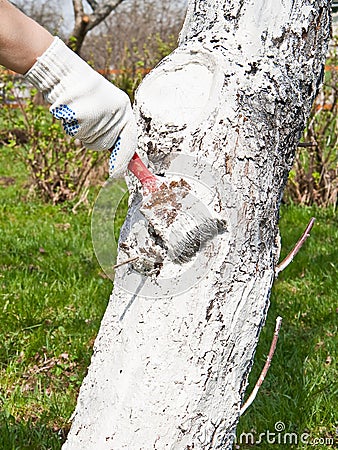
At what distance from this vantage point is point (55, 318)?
3234 mm

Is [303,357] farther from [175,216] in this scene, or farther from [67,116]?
[67,116]

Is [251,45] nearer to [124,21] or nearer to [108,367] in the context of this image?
Answer: [108,367]

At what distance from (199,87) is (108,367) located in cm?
75

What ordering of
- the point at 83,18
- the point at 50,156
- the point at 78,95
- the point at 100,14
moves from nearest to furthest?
the point at 78,95 → the point at 50,156 → the point at 83,18 → the point at 100,14

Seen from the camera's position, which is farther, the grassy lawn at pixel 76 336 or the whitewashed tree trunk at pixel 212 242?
the grassy lawn at pixel 76 336

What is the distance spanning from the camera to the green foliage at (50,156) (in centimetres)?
557

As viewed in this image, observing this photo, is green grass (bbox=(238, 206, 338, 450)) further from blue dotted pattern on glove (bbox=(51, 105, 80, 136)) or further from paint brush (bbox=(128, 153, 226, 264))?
blue dotted pattern on glove (bbox=(51, 105, 80, 136))

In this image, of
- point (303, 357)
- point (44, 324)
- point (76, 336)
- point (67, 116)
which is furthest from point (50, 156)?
point (67, 116)

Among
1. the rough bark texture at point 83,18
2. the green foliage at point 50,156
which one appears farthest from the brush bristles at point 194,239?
the rough bark texture at point 83,18

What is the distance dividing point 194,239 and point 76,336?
1659mm

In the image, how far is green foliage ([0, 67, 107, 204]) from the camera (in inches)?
219

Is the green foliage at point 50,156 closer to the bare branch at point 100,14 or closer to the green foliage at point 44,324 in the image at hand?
the green foliage at point 44,324

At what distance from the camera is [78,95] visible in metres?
1.42

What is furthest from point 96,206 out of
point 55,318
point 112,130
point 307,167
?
point 307,167
